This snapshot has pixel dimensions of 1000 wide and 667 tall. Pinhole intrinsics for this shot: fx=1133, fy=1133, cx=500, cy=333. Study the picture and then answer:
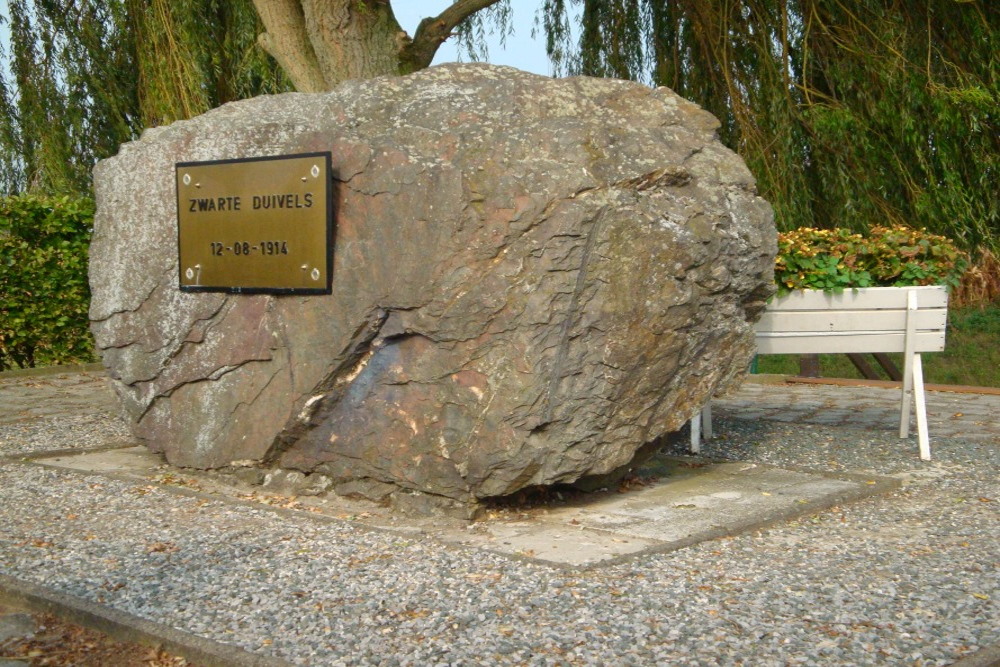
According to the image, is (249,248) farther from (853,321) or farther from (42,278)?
(42,278)

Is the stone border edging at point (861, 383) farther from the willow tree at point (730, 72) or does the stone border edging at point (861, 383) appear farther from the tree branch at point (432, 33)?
the tree branch at point (432, 33)

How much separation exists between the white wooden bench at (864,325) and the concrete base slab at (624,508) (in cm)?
78

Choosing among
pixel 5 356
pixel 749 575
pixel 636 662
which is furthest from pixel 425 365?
pixel 5 356

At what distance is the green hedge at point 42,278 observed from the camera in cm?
1039

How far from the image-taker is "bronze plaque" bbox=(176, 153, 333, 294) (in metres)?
5.07

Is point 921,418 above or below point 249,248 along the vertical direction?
below

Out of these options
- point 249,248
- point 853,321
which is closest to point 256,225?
point 249,248

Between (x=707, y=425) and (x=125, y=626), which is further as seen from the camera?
(x=707, y=425)

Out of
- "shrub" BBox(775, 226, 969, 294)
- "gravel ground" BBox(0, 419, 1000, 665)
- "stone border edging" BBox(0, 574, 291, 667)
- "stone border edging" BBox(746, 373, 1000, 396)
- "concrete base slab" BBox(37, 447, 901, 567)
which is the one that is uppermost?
"shrub" BBox(775, 226, 969, 294)

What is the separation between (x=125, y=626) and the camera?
11.9 ft

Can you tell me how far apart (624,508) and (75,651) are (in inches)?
97.2

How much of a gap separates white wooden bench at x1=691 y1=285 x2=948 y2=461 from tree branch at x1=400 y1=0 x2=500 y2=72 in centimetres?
355

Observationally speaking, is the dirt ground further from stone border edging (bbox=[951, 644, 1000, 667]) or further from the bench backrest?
the bench backrest

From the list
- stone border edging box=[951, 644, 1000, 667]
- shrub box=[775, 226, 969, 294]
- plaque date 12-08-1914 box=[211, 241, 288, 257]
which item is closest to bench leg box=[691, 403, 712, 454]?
shrub box=[775, 226, 969, 294]
